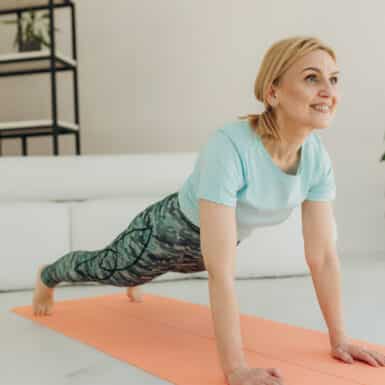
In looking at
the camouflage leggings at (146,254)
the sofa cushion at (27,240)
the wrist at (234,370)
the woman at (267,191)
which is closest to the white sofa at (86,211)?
the sofa cushion at (27,240)

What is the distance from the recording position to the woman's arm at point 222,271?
43.4 inches

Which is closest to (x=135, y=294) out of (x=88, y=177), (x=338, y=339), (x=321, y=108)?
(x=88, y=177)

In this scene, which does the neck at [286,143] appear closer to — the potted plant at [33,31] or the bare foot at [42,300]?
the bare foot at [42,300]

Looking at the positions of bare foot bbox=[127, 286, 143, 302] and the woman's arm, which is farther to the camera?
bare foot bbox=[127, 286, 143, 302]

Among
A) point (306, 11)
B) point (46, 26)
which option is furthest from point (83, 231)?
point (306, 11)

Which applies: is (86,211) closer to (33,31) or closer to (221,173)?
(33,31)

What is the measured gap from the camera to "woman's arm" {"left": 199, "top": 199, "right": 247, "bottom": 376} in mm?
1102

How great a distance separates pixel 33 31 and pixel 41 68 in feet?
0.62

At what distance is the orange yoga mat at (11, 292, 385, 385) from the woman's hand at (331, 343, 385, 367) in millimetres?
14

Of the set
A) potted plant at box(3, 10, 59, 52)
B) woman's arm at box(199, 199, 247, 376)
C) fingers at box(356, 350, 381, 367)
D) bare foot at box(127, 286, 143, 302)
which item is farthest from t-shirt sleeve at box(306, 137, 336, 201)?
potted plant at box(3, 10, 59, 52)

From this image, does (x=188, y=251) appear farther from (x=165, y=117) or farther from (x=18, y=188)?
(x=165, y=117)

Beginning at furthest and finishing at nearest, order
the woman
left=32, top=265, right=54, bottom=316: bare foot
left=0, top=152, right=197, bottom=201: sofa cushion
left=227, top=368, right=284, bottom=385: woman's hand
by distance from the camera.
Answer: left=0, top=152, right=197, bottom=201: sofa cushion < left=32, top=265, right=54, bottom=316: bare foot < the woman < left=227, top=368, right=284, bottom=385: woman's hand

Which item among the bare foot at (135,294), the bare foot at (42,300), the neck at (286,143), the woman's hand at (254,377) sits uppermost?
the neck at (286,143)

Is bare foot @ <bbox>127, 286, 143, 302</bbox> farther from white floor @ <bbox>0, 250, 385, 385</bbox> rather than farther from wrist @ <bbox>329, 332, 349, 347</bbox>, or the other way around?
wrist @ <bbox>329, 332, 349, 347</bbox>
